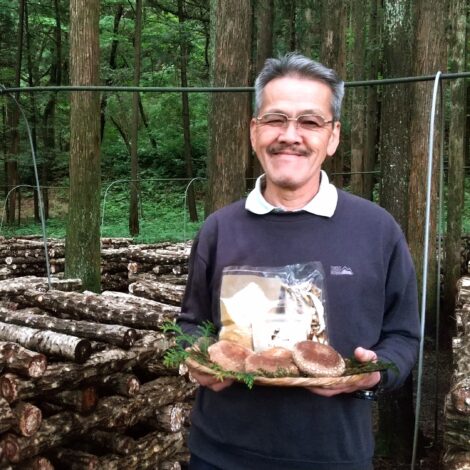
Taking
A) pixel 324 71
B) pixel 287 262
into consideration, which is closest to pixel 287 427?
pixel 287 262

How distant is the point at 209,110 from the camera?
733 centimetres

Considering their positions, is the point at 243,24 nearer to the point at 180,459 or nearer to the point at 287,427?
the point at 180,459

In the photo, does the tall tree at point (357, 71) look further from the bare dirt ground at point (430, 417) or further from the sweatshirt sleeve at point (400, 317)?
the sweatshirt sleeve at point (400, 317)

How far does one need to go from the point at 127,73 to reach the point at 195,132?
6296 millimetres

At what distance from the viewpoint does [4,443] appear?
4.10 metres

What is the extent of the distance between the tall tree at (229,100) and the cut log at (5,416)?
2953 millimetres

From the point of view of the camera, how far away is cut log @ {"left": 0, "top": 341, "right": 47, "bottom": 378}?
4.13 meters

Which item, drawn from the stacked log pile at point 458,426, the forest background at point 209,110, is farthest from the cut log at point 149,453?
the stacked log pile at point 458,426

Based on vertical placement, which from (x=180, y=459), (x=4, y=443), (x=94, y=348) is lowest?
(x=180, y=459)

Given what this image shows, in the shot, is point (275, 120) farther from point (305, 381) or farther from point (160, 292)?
point (160, 292)

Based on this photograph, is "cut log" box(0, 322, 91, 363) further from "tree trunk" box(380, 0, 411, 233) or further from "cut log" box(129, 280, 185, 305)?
"tree trunk" box(380, 0, 411, 233)

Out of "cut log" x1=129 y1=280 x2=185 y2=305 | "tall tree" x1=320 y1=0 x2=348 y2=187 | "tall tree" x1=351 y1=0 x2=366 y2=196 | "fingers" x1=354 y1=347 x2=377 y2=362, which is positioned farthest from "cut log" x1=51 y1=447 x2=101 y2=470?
"tall tree" x1=351 y1=0 x2=366 y2=196

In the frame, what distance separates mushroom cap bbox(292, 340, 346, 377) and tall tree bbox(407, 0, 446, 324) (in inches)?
161

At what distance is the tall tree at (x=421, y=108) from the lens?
5836 mm
